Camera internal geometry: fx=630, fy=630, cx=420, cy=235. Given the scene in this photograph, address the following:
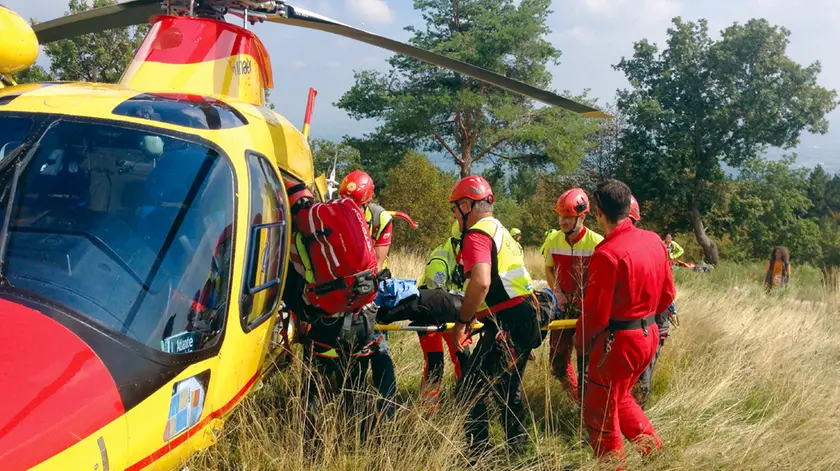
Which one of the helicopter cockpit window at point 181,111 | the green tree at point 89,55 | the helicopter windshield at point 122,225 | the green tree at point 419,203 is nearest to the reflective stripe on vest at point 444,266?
the helicopter cockpit window at point 181,111

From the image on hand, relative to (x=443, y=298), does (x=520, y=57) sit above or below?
above

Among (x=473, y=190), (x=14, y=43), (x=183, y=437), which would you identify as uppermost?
(x=14, y=43)

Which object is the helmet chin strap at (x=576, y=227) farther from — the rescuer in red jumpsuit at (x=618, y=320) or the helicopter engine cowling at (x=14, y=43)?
the helicopter engine cowling at (x=14, y=43)

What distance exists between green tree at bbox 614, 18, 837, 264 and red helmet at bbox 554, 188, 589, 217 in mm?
21307

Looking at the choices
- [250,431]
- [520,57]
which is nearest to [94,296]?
[250,431]

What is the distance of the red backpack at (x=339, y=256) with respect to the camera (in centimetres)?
336

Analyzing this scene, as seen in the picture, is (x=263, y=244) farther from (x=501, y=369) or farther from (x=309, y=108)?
(x=309, y=108)

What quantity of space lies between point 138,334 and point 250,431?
1.14 metres

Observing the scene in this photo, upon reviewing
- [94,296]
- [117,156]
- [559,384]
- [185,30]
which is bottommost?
[559,384]

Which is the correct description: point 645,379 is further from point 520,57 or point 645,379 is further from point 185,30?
point 520,57

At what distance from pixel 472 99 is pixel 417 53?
17.5m

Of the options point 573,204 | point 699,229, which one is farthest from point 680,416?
point 699,229

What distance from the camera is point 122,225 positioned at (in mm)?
2555

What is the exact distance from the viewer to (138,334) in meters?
2.29
